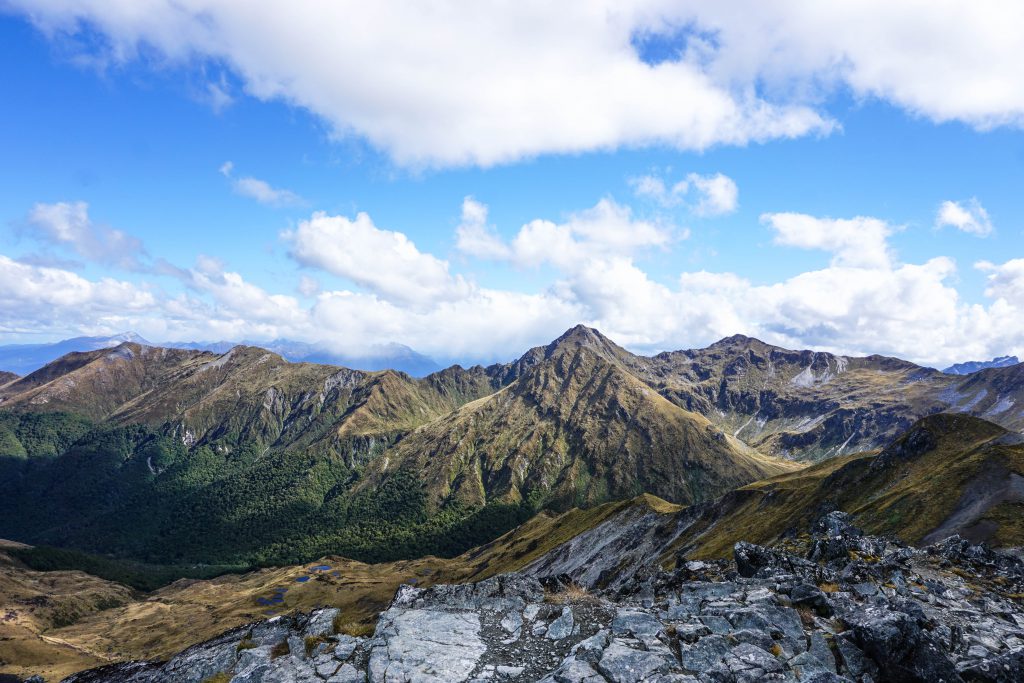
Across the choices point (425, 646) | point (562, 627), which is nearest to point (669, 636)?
point (562, 627)

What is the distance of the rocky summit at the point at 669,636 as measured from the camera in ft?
69.4

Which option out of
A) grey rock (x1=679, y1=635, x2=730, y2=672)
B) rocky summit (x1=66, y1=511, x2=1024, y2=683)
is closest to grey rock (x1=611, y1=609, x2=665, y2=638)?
rocky summit (x1=66, y1=511, x2=1024, y2=683)

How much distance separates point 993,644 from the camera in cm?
2481

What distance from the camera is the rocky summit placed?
833 inches

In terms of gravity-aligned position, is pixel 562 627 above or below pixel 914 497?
above

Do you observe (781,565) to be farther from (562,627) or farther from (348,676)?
(348,676)

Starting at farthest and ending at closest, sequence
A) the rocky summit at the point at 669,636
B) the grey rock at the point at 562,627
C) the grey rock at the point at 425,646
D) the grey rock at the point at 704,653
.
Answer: the grey rock at the point at 562,627
the grey rock at the point at 425,646
the grey rock at the point at 704,653
the rocky summit at the point at 669,636

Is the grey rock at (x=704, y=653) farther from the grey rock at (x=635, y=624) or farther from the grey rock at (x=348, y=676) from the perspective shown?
the grey rock at (x=348, y=676)

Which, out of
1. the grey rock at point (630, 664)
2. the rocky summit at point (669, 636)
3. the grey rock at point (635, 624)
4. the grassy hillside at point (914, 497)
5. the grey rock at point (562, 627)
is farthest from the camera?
the grassy hillside at point (914, 497)

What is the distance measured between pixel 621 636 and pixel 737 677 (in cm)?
606

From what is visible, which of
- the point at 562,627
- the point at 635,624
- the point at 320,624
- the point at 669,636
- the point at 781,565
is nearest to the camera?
the point at 669,636

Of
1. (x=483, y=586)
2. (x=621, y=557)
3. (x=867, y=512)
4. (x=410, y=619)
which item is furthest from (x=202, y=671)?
(x=621, y=557)

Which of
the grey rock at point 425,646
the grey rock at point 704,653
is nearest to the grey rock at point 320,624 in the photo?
the grey rock at point 425,646

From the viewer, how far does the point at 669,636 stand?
24.7 metres
